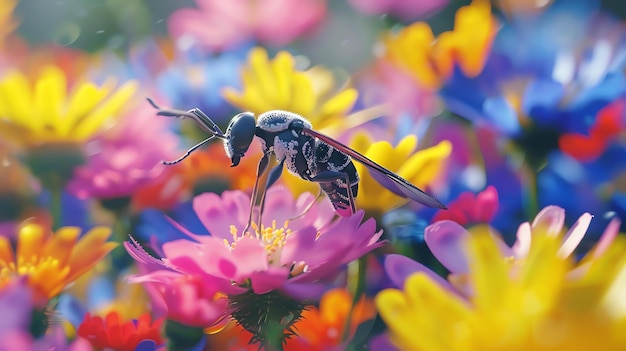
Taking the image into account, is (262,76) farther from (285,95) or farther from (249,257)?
(249,257)

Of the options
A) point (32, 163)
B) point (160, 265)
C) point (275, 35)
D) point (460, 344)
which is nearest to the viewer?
point (460, 344)

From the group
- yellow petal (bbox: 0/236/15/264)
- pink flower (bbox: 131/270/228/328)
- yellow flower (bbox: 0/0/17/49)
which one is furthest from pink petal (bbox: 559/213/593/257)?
yellow flower (bbox: 0/0/17/49)

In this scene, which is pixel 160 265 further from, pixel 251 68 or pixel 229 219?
pixel 251 68

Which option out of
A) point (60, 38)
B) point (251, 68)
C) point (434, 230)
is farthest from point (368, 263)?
point (60, 38)

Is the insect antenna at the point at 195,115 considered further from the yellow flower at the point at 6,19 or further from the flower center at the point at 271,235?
the yellow flower at the point at 6,19

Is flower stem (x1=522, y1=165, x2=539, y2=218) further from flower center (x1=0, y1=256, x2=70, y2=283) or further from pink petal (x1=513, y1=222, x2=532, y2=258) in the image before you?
flower center (x1=0, y1=256, x2=70, y2=283)

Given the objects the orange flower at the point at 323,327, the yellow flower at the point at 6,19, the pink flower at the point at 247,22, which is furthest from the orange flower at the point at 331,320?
the yellow flower at the point at 6,19
